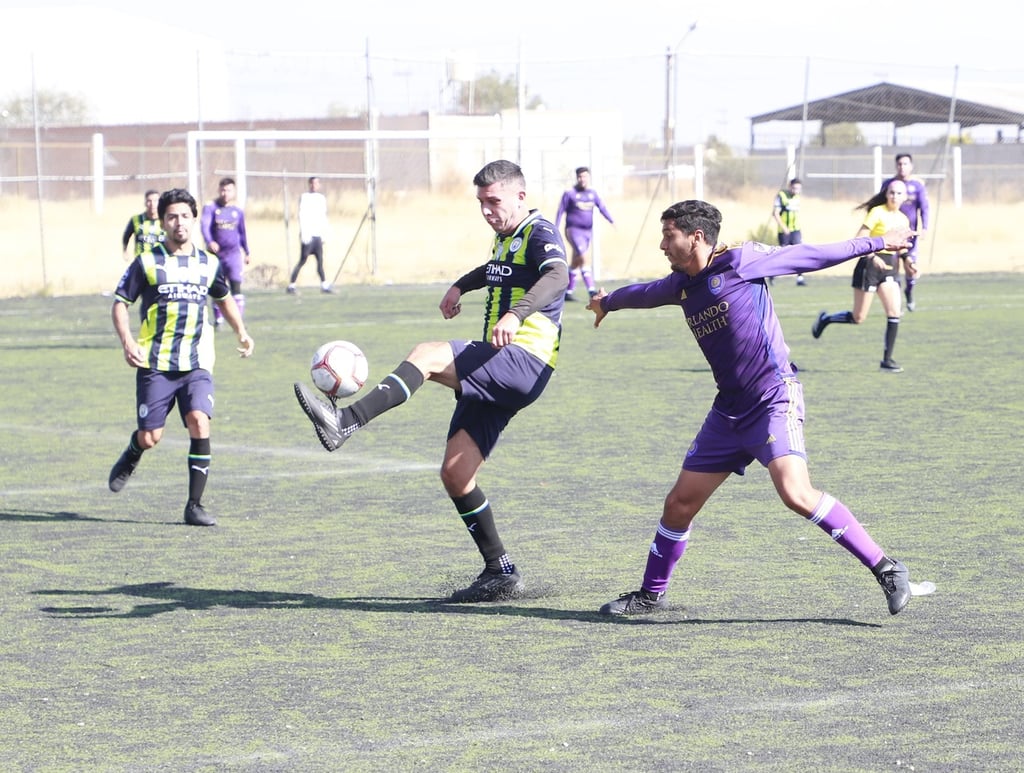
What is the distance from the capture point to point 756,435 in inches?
254

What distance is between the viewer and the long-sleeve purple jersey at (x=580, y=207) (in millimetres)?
25062

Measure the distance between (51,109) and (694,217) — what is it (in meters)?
67.6

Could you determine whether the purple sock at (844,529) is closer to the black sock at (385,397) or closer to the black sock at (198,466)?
the black sock at (385,397)

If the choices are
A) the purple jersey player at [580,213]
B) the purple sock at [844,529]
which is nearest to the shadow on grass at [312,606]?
the purple sock at [844,529]

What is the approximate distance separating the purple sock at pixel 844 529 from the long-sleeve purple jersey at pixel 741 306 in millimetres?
486

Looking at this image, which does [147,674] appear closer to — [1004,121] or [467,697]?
[467,697]

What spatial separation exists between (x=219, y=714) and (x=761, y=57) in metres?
31.4

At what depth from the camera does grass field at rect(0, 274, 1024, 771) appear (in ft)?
16.6

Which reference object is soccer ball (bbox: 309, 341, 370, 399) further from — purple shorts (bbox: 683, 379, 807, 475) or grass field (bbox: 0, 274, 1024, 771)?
purple shorts (bbox: 683, 379, 807, 475)

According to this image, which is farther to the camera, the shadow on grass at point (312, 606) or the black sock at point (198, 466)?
the black sock at point (198, 466)

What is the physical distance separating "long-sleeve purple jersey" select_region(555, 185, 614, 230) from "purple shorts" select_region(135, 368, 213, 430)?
625 inches

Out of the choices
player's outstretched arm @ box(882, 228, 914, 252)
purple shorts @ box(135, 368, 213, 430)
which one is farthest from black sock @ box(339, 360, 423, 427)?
purple shorts @ box(135, 368, 213, 430)

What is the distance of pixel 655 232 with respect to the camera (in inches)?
1633

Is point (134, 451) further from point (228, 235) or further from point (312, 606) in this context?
point (228, 235)
